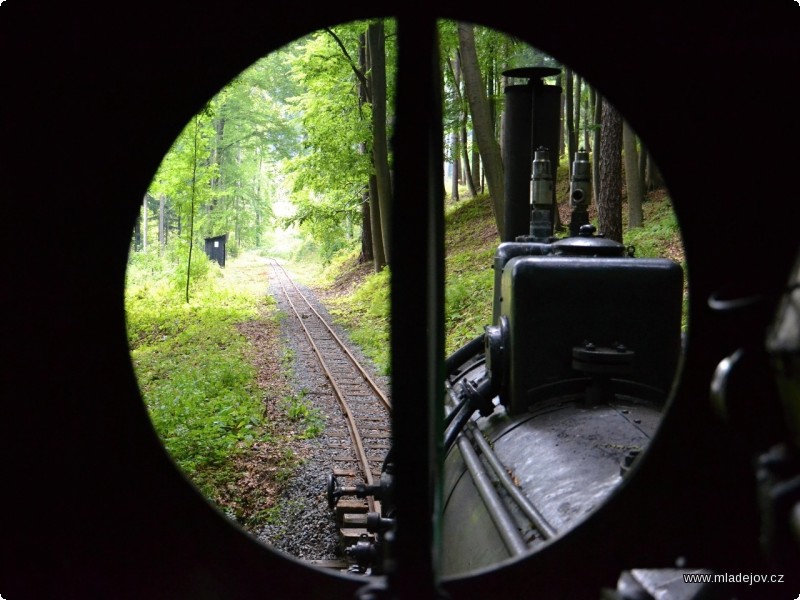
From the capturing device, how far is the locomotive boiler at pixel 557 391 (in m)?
4.15

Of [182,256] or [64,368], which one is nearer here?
[64,368]

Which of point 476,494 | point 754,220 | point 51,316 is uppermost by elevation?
point 754,220

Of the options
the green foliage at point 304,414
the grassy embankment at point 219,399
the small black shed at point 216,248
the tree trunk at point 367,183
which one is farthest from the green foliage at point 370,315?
the small black shed at point 216,248

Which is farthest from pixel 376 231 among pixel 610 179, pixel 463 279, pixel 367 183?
pixel 610 179

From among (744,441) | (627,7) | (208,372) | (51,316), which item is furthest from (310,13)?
(208,372)

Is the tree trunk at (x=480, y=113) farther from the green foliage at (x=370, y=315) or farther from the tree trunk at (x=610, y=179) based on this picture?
the green foliage at (x=370, y=315)

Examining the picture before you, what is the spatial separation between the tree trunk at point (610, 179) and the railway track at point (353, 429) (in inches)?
198

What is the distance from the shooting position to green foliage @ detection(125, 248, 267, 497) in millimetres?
9227

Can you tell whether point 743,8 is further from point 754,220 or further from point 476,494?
point 476,494

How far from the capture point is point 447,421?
224 inches

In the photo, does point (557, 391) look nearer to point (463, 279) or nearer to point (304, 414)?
point (304, 414)

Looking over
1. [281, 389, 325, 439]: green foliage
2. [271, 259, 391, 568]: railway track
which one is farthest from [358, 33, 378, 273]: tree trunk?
[281, 389, 325, 439]: green foliage

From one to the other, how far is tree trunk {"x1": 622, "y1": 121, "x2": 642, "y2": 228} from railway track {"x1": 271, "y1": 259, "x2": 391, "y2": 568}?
7623 millimetres

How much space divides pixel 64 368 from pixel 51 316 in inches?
7.8
